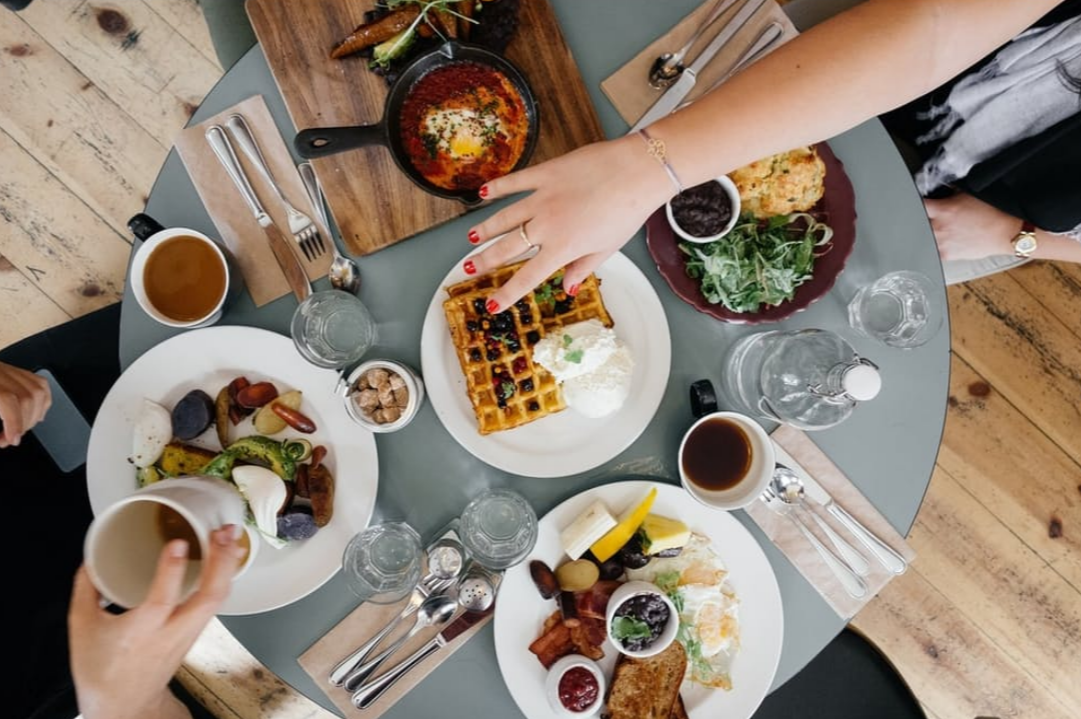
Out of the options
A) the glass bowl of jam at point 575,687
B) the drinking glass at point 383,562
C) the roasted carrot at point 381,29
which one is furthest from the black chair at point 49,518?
the glass bowl of jam at point 575,687

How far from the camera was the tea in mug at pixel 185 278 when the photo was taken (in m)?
1.69

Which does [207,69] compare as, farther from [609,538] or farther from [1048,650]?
[1048,650]

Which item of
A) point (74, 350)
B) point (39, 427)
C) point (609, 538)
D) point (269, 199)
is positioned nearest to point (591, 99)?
point (269, 199)

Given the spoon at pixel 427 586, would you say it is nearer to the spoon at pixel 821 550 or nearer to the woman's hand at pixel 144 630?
the woman's hand at pixel 144 630

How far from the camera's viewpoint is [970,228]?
6.68 feet

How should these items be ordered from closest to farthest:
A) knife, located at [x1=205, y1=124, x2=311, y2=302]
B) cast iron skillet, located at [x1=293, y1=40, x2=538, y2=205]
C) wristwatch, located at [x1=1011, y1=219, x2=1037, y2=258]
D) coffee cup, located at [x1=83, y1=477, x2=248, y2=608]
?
coffee cup, located at [x1=83, y1=477, x2=248, y2=608] < cast iron skillet, located at [x1=293, y1=40, x2=538, y2=205] < knife, located at [x1=205, y1=124, x2=311, y2=302] < wristwatch, located at [x1=1011, y1=219, x2=1037, y2=258]

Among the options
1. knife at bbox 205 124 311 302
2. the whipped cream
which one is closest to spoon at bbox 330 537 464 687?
the whipped cream

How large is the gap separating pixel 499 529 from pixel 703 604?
523mm

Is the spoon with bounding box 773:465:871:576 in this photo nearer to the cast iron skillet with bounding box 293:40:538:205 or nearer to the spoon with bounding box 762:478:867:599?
the spoon with bounding box 762:478:867:599

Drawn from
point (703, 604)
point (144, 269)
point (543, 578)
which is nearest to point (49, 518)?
point (144, 269)

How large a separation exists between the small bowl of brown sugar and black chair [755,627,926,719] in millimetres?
1518

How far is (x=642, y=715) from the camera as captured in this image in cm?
167

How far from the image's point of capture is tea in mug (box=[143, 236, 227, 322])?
1.69 m

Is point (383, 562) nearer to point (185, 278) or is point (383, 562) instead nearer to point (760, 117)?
point (185, 278)
